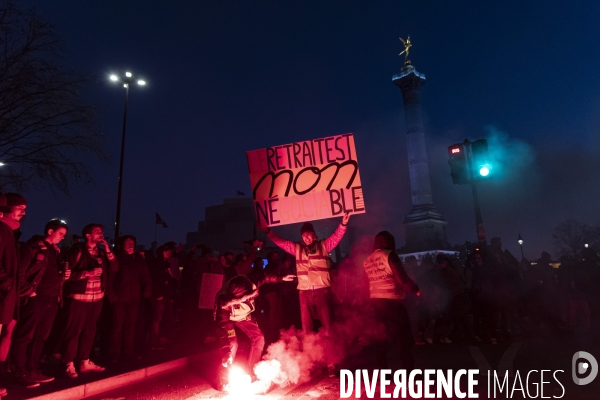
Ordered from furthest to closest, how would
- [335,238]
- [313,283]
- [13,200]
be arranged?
[335,238] < [313,283] < [13,200]

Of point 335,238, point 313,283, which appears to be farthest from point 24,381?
point 335,238

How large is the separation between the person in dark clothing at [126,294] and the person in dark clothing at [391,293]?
397cm

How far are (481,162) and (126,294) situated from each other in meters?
7.60

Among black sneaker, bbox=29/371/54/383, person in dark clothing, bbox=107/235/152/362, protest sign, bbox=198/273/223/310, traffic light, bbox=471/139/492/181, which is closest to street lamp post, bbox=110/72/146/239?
protest sign, bbox=198/273/223/310

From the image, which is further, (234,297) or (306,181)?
(306,181)

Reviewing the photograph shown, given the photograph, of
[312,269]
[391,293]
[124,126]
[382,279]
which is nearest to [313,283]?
[312,269]

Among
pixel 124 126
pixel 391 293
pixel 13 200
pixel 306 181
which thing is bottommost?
pixel 391 293

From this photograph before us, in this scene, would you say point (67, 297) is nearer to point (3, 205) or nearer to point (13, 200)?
point (13, 200)

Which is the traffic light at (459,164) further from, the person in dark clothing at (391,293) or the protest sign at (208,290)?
the protest sign at (208,290)

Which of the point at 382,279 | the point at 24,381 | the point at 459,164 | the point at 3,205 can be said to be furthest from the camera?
the point at 459,164

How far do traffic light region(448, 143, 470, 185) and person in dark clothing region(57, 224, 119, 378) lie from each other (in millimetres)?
7325

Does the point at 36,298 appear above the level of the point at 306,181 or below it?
below

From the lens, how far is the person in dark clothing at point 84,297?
6.18 metres

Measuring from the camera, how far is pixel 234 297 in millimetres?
5320
